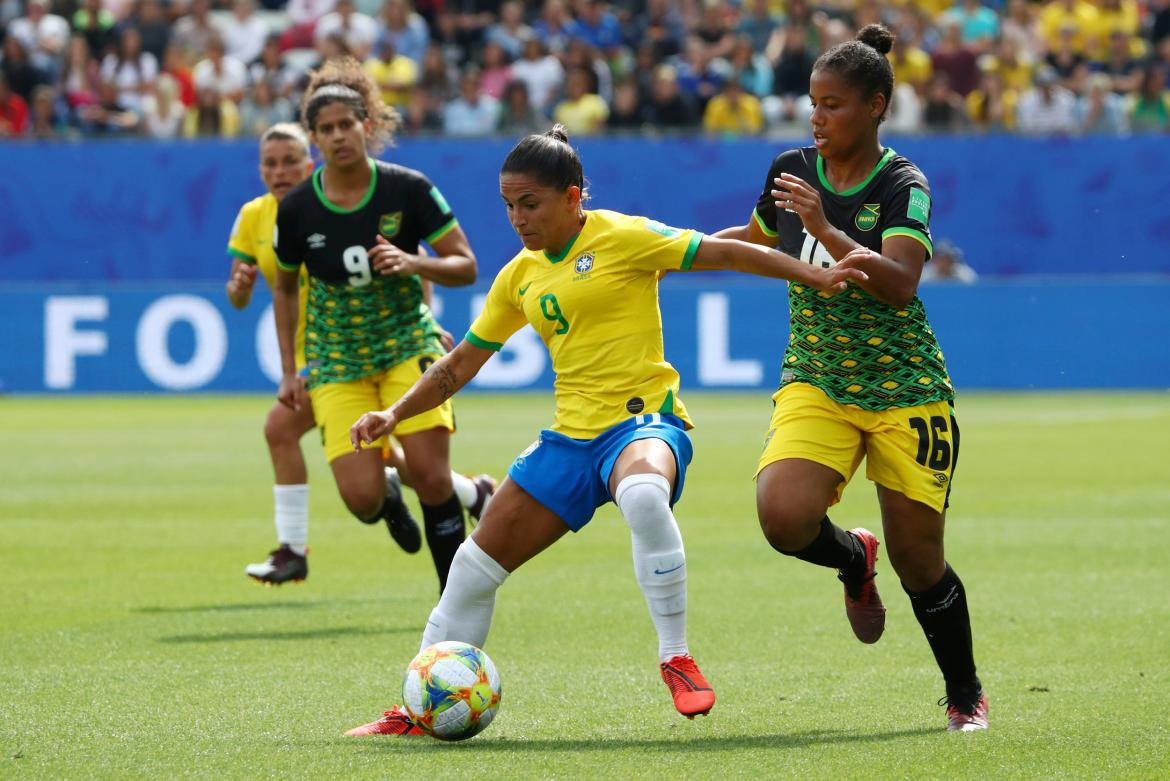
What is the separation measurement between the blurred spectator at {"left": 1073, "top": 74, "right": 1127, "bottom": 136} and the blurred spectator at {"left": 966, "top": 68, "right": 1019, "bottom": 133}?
2.57 ft

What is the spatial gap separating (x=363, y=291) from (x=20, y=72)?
16.8 metres

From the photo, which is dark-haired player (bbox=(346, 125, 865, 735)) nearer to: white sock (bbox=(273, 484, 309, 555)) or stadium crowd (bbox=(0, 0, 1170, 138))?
white sock (bbox=(273, 484, 309, 555))

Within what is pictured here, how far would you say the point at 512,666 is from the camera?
7195 millimetres

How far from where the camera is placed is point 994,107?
22.8 m

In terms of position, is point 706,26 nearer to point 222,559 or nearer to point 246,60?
point 246,60

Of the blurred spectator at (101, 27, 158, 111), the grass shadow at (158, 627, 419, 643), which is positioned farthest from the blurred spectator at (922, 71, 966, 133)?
the grass shadow at (158, 627, 419, 643)

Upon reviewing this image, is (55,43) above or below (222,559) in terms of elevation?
above

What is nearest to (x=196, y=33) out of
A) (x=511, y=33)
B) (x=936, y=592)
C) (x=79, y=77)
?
(x=79, y=77)

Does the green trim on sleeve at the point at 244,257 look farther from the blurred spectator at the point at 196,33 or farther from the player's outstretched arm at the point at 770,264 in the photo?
the blurred spectator at the point at 196,33

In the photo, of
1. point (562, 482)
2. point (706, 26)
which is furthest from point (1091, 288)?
point (562, 482)

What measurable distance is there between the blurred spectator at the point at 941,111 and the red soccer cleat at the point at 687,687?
17.5 meters

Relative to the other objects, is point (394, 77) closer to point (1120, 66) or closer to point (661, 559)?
point (1120, 66)

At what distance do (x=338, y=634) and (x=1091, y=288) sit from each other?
580 inches

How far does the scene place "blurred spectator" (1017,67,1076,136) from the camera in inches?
884
